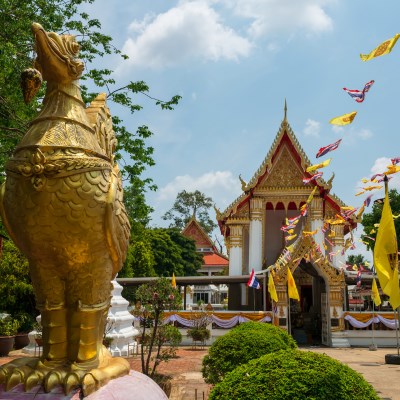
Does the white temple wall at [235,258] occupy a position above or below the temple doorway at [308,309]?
above

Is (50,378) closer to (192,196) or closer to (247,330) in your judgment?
(247,330)

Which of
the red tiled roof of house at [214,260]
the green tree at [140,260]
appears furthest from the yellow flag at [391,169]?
the red tiled roof of house at [214,260]

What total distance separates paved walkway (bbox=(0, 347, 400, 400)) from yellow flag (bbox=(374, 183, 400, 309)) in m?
3.24

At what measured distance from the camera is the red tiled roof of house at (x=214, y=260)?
134ft

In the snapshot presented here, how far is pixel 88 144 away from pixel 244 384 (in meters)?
2.26

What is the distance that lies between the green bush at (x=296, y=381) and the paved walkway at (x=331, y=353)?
11.2 feet

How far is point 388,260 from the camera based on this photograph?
6.94 metres

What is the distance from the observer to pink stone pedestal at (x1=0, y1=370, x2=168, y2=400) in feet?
9.47

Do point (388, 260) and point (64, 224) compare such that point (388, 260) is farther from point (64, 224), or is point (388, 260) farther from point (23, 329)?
point (23, 329)

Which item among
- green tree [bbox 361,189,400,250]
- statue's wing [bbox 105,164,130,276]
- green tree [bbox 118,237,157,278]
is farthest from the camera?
green tree [bbox 361,189,400,250]

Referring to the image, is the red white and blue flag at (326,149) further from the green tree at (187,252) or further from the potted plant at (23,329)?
the green tree at (187,252)

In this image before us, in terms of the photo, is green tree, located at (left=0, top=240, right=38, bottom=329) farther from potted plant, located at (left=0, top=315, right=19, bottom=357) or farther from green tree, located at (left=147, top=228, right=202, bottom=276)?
green tree, located at (left=147, top=228, right=202, bottom=276)

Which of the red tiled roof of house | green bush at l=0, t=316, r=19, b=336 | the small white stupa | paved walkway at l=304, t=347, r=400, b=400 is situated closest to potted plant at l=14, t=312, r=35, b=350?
green bush at l=0, t=316, r=19, b=336

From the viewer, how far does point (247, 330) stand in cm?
791
